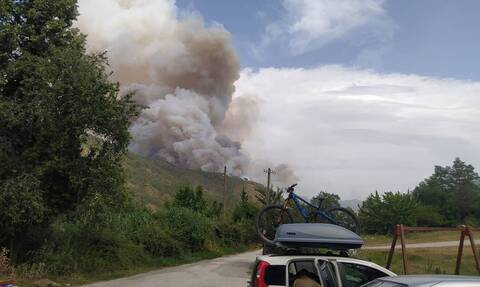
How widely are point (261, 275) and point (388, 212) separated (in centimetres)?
6248

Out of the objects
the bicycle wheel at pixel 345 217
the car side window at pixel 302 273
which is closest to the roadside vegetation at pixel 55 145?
the bicycle wheel at pixel 345 217

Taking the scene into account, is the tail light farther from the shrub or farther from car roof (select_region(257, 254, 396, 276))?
the shrub

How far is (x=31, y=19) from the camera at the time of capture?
19.4 metres

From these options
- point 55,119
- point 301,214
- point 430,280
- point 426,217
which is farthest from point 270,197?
point 426,217

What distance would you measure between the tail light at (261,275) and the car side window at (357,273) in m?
1.07

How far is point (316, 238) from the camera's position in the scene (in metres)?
7.88

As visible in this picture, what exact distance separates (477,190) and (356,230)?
9071cm

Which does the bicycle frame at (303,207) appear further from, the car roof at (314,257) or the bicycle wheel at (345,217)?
the car roof at (314,257)

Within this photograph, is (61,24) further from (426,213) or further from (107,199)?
(426,213)

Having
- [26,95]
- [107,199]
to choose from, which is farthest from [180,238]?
[26,95]

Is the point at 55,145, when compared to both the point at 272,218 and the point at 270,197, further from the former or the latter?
the point at 270,197

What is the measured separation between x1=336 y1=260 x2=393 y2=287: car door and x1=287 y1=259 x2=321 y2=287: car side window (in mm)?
377

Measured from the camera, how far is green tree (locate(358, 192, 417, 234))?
217ft

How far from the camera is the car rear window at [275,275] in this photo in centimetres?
758
